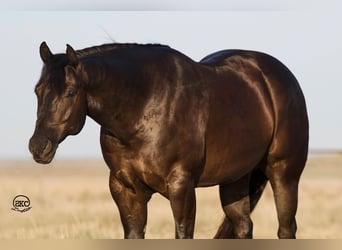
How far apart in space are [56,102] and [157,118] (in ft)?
2.64

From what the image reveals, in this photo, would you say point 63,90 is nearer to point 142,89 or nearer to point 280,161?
point 142,89

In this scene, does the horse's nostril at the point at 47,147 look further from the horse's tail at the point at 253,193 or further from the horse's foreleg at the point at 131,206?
the horse's tail at the point at 253,193

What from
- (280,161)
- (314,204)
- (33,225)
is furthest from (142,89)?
(314,204)

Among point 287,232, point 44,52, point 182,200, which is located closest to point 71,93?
point 44,52

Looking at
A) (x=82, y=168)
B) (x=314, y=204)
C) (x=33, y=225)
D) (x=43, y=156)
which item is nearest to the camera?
(x=43, y=156)

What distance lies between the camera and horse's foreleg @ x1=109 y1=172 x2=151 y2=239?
22.5 feet

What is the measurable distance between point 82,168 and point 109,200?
10507mm

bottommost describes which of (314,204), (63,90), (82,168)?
(82,168)

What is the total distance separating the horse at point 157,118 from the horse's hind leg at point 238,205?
0.58 m

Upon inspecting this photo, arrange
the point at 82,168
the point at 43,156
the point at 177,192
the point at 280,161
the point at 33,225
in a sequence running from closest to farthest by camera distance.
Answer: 1. the point at 43,156
2. the point at 177,192
3. the point at 280,161
4. the point at 33,225
5. the point at 82,168

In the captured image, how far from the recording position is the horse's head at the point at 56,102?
604 centimetres

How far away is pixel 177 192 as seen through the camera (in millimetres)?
6512

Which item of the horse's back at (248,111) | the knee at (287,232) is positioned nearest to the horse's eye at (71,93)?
the horse's back at (248,111)

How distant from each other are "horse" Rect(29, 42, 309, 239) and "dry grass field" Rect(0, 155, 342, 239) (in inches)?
160
